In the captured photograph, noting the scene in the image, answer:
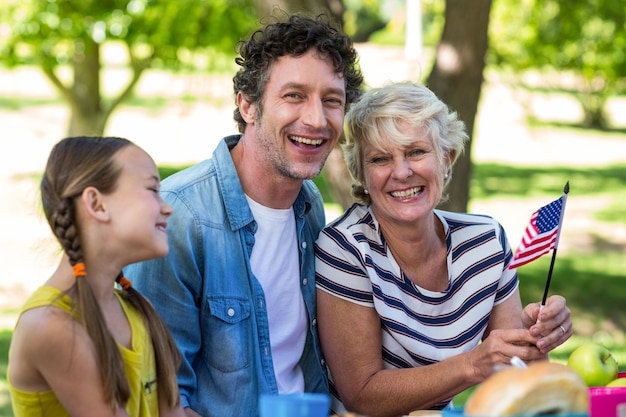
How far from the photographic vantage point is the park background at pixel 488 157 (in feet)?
30.9

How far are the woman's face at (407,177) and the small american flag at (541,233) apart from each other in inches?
16.9

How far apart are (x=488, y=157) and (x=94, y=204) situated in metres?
22.6

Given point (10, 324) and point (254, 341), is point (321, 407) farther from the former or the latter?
point (10, 324)

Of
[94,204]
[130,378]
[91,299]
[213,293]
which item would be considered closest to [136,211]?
[94,204]

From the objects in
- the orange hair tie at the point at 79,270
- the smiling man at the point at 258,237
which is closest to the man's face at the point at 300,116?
the smiling man at the point at 258,237

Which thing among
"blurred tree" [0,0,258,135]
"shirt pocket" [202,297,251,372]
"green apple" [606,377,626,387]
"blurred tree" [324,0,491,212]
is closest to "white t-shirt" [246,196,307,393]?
"shirt pocket" [202,297,251,372]

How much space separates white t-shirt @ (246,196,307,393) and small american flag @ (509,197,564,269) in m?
0.76

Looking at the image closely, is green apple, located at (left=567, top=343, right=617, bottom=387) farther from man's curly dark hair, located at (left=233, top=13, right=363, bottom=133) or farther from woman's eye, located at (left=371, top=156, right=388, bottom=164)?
man's curly dark hair, located at (left=233, top=13, right=363, bottom=133)

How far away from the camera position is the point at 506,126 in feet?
98.8

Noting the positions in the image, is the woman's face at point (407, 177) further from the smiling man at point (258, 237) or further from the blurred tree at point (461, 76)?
the blurred tree at point (461, 76)

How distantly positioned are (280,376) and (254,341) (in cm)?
18

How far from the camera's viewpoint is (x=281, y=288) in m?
3.15

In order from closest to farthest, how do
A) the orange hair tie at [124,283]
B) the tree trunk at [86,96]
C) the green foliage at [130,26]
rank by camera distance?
the orange hair tie at [124,283] → the green foliage at [130,26] → the tree trunk at [86,96]

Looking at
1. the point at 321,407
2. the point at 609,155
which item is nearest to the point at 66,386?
the point at 321,407
